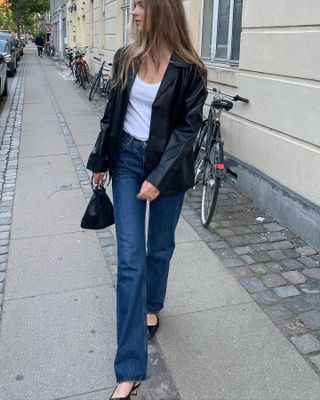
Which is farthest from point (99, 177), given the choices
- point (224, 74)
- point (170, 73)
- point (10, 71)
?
point (10, 71)

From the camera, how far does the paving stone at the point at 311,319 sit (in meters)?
3.24

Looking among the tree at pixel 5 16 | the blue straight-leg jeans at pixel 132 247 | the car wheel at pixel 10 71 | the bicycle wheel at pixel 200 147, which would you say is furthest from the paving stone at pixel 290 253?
the tree at pixel 5 16

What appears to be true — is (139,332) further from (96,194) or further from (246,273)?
(246,273)

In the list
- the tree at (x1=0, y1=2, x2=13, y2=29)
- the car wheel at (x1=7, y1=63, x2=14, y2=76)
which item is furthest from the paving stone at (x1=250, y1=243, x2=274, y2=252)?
the tree at (x1=0, y1=2, x2=13, y2=29)

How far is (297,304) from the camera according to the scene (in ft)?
11.5

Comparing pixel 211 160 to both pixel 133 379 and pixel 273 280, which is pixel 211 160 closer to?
pixel 273 280

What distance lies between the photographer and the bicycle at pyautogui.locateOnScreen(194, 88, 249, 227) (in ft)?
15.5

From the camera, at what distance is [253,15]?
5312 mm

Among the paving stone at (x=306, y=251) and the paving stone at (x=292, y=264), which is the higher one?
the paving stone at (x=306, y=251)

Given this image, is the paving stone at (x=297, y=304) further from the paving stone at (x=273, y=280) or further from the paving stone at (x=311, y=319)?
the paving stone at (x=273, y=280)

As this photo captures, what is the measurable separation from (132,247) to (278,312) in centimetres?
139

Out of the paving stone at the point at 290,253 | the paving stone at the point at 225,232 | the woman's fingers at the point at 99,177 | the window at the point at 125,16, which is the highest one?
the window at the point at 125,16

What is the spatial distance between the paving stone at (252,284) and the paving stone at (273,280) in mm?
51

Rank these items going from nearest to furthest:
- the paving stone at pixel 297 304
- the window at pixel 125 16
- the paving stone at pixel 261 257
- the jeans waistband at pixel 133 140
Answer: the jeans waistband at pixel 133 140 → the paving stone at pixel 297 304 → the paving stone at pixel 261 257 → the window at pixel 125 16
